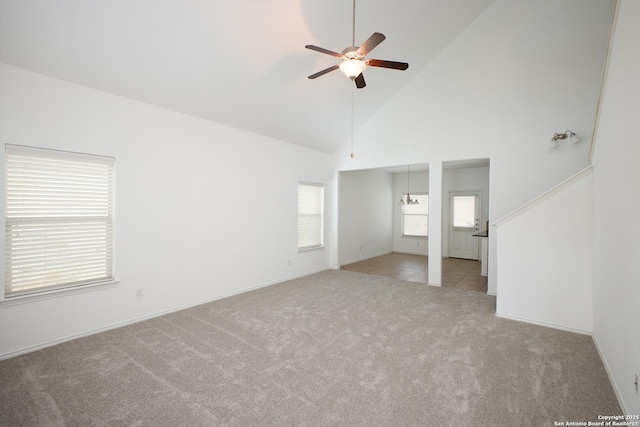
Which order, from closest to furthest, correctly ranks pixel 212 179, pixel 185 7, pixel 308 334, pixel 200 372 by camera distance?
1. pixel 200 372
2. pixel 185 7
3. pixel 308 334
4. pixel 212 179

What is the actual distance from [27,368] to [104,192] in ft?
5.98

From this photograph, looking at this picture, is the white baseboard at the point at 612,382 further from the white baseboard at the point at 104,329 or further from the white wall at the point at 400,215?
the white wall at the point at 400,215

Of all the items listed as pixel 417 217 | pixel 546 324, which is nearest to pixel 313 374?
pixel 546 324

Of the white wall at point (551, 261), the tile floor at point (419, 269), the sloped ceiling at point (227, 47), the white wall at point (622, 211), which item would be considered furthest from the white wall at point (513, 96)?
the white wall at point (622, 211)

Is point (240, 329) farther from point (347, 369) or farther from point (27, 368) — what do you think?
point (27, 368)

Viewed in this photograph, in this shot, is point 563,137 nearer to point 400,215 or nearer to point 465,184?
point 465,184

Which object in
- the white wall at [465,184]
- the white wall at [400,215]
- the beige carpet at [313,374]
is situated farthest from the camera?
the white wall at [400,215]

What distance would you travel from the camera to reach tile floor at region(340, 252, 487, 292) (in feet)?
18.3

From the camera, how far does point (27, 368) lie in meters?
2.52

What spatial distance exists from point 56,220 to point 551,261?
18.6 feet

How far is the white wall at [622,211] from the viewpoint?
1797mm

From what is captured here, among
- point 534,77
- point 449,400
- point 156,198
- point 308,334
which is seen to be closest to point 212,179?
point 156,198

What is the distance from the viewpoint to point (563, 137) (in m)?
4.12

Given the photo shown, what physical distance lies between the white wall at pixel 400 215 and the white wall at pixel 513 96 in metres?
3.70
